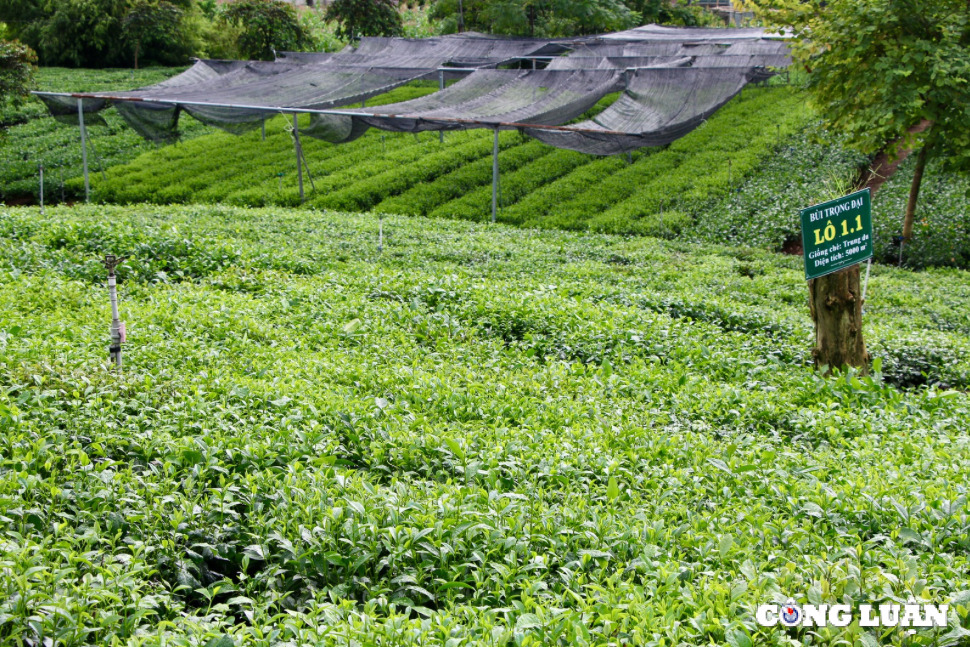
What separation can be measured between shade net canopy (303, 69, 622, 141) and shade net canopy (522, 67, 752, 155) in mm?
886

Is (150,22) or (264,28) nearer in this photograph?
(264,28)

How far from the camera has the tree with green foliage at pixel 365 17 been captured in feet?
132

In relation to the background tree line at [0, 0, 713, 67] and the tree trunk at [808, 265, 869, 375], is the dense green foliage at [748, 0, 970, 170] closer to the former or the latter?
the tree trunk at [808, 265, 869, 375]

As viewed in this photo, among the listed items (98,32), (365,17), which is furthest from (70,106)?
(98,32)

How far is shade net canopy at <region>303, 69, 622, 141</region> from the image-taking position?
58.1ft

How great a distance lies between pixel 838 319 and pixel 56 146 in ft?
81.1

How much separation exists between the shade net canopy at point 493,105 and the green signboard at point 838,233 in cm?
1034

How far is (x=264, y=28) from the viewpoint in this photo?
38.0 metres

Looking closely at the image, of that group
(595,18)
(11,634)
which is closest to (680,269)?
(11,634)

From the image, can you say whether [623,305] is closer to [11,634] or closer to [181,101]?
[11,634]

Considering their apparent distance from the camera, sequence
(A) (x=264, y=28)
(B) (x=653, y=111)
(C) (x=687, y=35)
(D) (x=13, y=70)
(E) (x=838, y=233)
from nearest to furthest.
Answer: (E) (x=838, y=233)
(B) (x=653, y=111)
(D) (x=13, y=70)
(C) (x=687, y=35)
(A) (x=264, y=28)

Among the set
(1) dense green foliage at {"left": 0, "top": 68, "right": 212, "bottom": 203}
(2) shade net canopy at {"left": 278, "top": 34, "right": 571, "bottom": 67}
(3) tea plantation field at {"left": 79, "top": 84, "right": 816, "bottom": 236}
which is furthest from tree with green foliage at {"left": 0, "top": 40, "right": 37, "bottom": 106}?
(2) shade net canopy at {"left": 278, "top": 34, "right": 571, "bottom": 67}

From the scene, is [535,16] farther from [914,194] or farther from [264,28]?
[914,194]

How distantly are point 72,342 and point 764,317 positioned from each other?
689 cm
